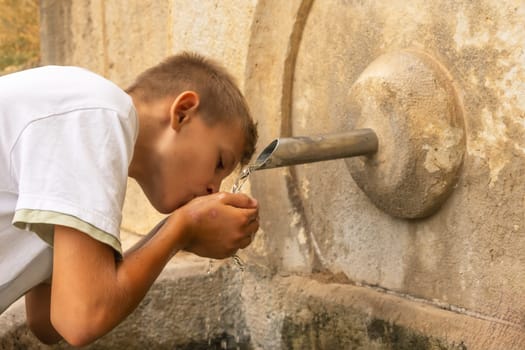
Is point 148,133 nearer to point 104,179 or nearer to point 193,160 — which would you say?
point 193,160

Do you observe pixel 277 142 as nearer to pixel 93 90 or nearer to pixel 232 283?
pixel 93 90

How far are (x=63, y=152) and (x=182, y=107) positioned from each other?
0.29 meters

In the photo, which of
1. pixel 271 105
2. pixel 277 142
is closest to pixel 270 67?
pixel 271 105

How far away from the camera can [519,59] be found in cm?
127

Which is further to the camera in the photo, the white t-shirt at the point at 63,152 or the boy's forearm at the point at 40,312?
the boy's forearm at the point at 40,312

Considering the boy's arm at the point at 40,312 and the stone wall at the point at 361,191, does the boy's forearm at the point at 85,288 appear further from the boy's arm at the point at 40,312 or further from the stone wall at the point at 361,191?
the stone wall at the point at 361,191

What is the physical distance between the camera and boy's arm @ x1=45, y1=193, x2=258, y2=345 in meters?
1.09

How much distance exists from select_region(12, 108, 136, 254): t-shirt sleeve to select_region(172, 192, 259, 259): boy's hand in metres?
0.16

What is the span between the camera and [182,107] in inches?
53.7

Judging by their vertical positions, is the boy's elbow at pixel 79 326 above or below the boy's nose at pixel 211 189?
below

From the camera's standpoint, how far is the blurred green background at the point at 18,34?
344cm

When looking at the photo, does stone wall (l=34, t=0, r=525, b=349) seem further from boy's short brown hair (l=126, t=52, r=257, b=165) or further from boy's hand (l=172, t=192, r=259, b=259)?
boy's hand (l=172, t=192, r=259, b=259)

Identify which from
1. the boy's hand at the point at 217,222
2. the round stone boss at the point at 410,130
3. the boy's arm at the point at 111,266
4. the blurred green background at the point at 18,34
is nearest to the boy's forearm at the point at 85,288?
the boy's arm at the point at 111,266

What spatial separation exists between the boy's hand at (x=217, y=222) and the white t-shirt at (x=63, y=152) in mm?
150
